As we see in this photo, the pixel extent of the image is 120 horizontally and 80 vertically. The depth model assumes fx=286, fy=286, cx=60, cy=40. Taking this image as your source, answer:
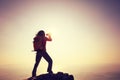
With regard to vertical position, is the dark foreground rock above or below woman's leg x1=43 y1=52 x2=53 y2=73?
below

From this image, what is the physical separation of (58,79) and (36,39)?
3.65m

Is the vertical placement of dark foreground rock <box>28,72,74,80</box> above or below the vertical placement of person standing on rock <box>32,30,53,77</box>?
below

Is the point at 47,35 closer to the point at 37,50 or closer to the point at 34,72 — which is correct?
the point at 37,50

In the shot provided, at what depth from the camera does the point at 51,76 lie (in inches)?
884

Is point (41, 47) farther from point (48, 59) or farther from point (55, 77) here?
point (55, 77)

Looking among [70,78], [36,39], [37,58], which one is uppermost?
[36,39]

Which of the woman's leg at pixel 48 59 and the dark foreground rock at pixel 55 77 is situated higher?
the woman's leg at pixel 48 59

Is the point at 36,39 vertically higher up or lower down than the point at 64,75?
higher up

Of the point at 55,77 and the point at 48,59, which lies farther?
the point at 55,77

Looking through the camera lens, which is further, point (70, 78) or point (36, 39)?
point (70, 78)

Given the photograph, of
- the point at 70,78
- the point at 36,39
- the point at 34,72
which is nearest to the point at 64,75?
the point at 70,78

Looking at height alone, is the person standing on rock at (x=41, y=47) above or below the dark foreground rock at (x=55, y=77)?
above

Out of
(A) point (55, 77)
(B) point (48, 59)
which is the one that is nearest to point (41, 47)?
(B) point (48, 59)

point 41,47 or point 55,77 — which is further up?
point 41,47
